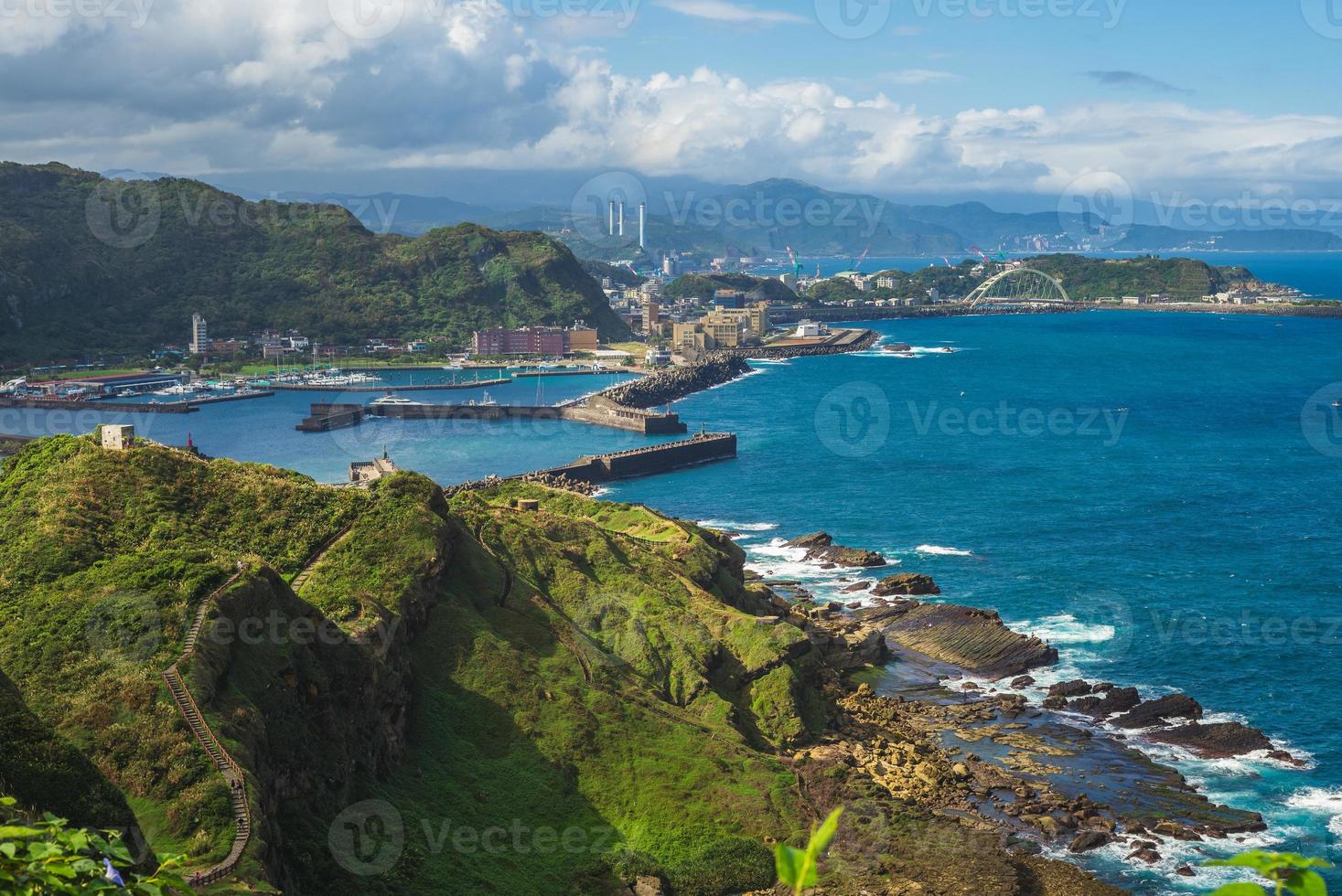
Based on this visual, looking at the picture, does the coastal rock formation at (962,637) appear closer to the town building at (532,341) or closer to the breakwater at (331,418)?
the breakwater at (331,418)

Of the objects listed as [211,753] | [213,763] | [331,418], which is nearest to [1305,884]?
[213,763]

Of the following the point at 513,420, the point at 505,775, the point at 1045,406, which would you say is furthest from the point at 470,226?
the point at 505,775

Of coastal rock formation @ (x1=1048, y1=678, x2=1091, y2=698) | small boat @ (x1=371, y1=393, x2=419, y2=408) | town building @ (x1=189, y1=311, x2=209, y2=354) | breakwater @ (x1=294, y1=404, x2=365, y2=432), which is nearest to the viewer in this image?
coastal rock formation @ (x1=1048, y1=678, x2=1091, y2=698)

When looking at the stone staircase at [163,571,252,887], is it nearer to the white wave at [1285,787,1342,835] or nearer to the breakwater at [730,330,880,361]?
the white wave at [1285,787,1342,835]

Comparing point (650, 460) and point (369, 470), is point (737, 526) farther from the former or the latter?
point (369, 470)

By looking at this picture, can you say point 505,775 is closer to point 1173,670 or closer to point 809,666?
point 809,666

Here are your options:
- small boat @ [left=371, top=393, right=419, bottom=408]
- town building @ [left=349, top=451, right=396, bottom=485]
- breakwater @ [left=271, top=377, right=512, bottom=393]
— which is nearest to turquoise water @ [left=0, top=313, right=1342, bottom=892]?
breakwater @ [left=271, top=377, right=512, bottom=393]

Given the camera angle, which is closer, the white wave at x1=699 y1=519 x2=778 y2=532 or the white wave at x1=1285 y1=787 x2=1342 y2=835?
the white wave at x1=1285 y1=787 x2=1342 y2=835
